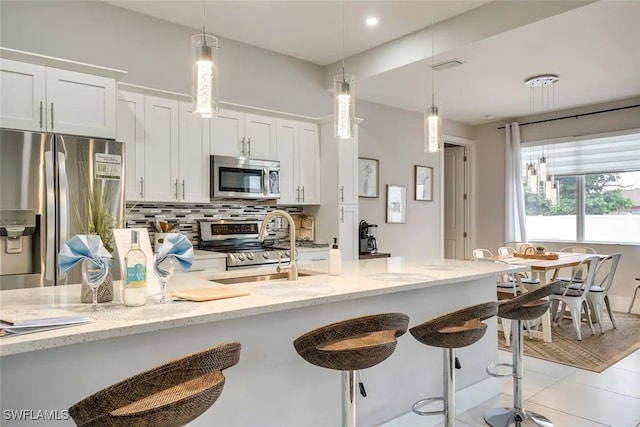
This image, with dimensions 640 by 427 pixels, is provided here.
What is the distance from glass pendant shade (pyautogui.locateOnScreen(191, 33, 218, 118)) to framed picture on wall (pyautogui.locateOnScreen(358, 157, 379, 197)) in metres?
3.67

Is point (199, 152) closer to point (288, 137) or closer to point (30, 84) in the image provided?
point (288, 137)

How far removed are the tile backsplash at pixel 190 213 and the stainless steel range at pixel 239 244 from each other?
0.27 ft

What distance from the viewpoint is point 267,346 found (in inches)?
73.1

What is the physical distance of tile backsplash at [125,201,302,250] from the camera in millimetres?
3939

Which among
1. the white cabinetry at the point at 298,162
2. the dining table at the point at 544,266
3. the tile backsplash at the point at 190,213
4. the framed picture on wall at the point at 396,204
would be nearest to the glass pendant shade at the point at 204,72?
the tile backsplash at the point at 190,213

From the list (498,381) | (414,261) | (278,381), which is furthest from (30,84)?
(498,381)

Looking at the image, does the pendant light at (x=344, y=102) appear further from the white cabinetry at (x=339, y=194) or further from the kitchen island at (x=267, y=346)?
the white cabinetry at (x=339, y=194)

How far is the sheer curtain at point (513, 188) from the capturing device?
6621mm

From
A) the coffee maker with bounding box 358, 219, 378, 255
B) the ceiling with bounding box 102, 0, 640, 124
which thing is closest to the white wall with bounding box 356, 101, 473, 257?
the coffee maker with bounding box 358, 219, 378, 255

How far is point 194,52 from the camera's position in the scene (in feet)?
6.28

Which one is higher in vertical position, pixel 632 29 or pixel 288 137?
pixel 632 29

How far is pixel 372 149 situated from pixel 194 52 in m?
3.98

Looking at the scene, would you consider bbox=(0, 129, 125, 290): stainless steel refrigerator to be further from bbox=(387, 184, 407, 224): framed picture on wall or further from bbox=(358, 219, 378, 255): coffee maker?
bbox=(387, 184, 407, 224): framed picture on wall

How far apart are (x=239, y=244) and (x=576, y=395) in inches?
124
